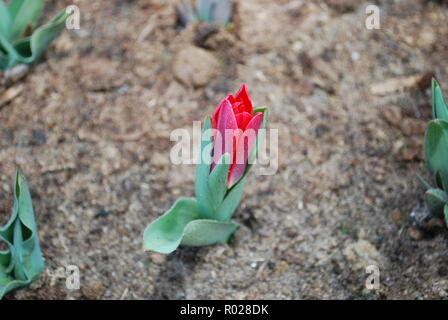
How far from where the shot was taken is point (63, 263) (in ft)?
5.96

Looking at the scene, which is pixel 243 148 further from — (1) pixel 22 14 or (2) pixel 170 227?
(1) pixel 22 14

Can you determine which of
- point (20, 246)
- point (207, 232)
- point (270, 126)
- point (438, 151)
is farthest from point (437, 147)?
point (20, 246)

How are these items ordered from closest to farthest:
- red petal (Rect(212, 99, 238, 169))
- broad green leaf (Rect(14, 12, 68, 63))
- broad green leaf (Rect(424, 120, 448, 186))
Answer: red petal (Rect(212, 99, 238, 169)) → broad green leaf (Rect(424, 120, 448, 186)) → broad green leaf (Rect(14, 12, 68, 63))

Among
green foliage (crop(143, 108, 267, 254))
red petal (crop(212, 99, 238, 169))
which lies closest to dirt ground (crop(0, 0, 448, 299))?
green foliage (crop(143, 108, 267, 254))

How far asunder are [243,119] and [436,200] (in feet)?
2.26

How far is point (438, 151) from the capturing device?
167 centimetres

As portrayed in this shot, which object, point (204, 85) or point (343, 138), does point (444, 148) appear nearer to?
point (343, 138)

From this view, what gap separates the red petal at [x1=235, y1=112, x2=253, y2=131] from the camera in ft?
4.48

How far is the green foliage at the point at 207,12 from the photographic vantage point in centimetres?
218

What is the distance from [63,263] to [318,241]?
2.64 feet

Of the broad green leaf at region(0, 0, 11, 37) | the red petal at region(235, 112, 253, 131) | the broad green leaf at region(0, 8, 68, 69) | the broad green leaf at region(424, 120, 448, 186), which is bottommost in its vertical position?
the broad green leaf at region(424, 120, 448, 186)

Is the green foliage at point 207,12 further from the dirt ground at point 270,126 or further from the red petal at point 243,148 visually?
the red petal at point 243,148

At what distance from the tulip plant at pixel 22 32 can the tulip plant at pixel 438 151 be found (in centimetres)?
124

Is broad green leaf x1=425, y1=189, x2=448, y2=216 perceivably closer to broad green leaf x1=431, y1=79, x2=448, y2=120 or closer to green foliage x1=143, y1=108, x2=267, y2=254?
broad green leaf x1=431, y1=79, x2=448, y2=120
